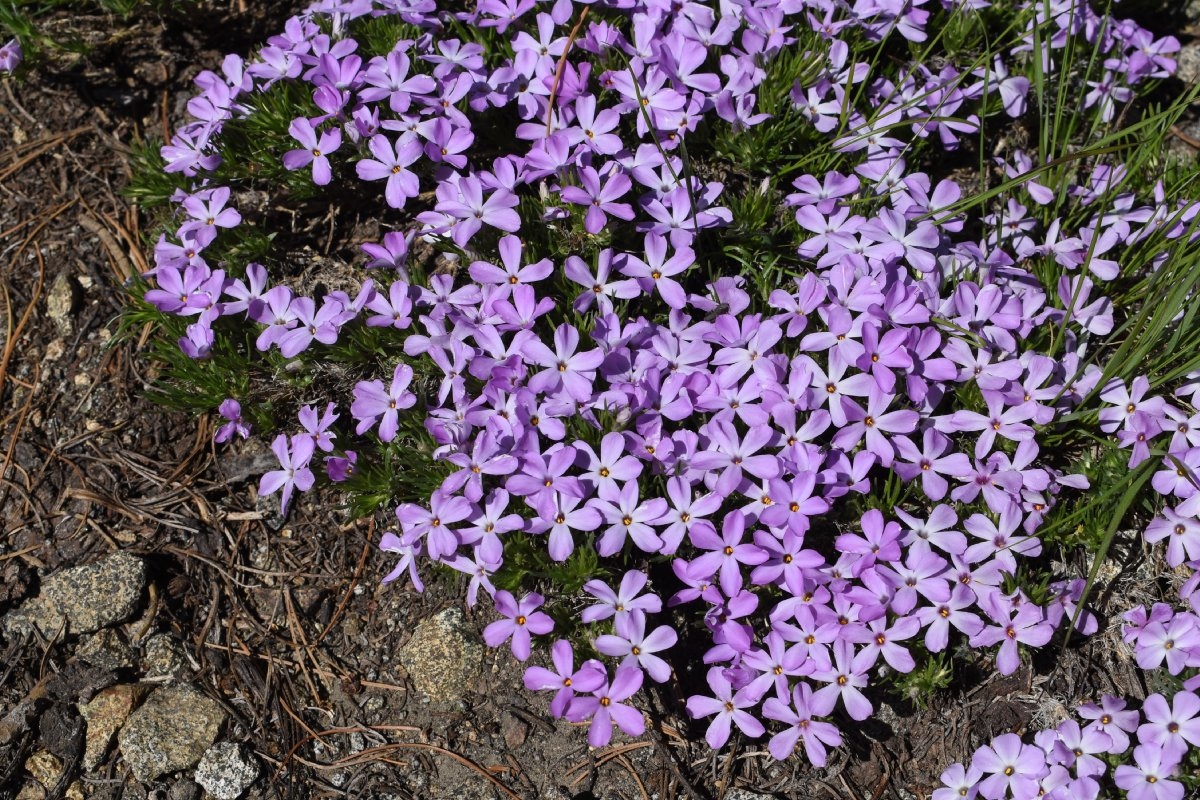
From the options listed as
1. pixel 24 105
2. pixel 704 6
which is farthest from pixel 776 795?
pixel 24 105

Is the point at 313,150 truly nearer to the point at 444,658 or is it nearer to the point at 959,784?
the point at 444,658

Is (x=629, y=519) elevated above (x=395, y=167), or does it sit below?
below

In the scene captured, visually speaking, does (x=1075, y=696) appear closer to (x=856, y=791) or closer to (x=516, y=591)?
(x=856, y=791)

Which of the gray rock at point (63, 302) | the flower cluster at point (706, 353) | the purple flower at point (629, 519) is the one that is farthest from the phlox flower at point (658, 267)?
the gray rock at point (63, 302)

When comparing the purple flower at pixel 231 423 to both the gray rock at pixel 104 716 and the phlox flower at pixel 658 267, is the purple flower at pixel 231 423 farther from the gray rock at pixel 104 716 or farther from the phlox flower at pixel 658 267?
the phlox flower at pixel 658 267

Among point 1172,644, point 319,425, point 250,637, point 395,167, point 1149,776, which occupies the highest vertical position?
point 395,167

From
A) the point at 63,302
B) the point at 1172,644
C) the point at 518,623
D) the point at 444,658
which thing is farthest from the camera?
the point at 63,302

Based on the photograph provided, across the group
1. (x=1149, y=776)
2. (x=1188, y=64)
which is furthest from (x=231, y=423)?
(x=1188, y=64)

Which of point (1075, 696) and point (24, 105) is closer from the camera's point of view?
point (1075, 696)
